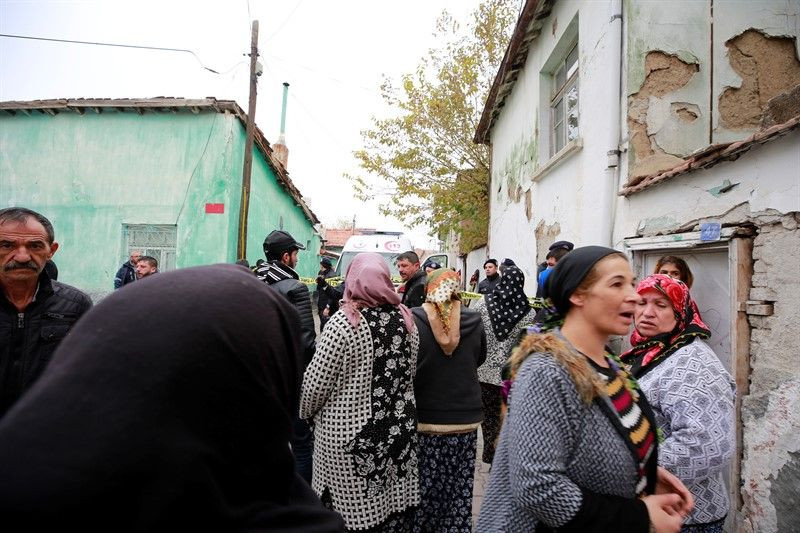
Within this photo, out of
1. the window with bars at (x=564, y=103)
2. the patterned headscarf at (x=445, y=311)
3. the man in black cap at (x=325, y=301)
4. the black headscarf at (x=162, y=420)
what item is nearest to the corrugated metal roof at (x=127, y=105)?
the man in black cap at (x=325, y=301)

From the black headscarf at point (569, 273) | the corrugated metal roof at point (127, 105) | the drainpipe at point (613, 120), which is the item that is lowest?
the black headscarf at point (569, 273)

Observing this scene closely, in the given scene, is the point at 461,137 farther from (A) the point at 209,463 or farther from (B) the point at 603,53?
(A) the point at 209,463

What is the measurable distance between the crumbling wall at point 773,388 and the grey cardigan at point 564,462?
199 centimetres

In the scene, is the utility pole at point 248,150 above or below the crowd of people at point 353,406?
above

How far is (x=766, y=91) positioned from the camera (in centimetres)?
450

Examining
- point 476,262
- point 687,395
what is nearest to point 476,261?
point 476,262

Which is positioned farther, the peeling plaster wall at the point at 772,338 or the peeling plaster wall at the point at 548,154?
the peeling plaster wall at the point at 548,154

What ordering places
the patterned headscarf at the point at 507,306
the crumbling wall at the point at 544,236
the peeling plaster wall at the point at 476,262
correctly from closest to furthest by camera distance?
the patterned headscarf at the point at 507,306, the crumbling wall at the point at 544,236, the peeling plaster wall at the point at 476,262

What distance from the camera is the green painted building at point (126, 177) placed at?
10383mm

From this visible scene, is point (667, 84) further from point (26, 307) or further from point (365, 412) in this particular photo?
point (26, 307)

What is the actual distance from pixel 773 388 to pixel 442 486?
211cm

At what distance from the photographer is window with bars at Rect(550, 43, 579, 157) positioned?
256 inches

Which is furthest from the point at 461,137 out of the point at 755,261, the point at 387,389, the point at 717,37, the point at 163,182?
the point at 387,389

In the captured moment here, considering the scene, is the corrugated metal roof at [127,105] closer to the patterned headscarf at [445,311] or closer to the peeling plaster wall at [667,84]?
the peeling plaster wall at [667,84]
